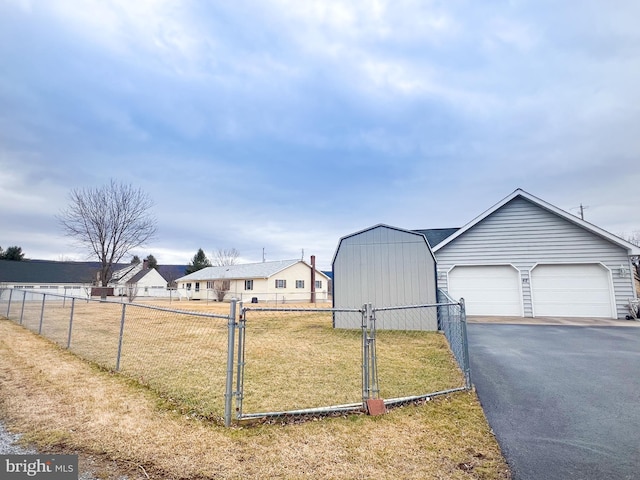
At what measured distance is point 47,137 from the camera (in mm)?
15938

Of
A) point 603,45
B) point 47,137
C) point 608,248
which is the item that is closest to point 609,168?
point 608,248

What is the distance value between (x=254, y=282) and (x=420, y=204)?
68.7 ft

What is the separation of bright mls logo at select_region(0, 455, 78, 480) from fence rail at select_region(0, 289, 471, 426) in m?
1.42

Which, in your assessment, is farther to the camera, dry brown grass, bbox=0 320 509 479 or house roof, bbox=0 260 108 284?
house roof, bbox=0 260 108 284

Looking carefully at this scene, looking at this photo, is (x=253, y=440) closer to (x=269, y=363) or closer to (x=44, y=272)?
(x=269, y=363)

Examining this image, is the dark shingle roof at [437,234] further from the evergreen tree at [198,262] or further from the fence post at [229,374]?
the evergreen tree at [198,262]

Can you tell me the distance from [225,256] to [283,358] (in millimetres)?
59445

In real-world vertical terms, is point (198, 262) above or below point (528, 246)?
above

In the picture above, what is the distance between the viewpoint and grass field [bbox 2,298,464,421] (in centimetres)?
481

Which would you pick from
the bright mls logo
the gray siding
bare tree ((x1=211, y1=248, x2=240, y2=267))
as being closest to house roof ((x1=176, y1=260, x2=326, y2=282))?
bare tree ((x1=211, y1=248, x2=240, y2=267))

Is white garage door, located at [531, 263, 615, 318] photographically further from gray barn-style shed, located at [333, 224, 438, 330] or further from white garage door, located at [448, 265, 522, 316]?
gray barn-style shed, located at [333, 224, 438, 330]

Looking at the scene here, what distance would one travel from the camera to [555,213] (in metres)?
13.9

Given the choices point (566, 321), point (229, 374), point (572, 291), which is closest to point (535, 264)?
point (572, 291)

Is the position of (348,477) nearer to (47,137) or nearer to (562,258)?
(562,258)
